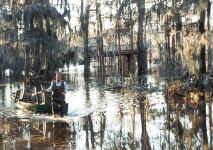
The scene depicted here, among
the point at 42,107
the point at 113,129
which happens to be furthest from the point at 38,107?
the point at 113,129

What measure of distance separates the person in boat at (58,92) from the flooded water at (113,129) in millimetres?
486

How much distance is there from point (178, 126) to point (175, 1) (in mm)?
9372

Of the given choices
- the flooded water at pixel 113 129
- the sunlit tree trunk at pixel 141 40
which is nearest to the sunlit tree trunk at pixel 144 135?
the flooded water at pixel 113 129

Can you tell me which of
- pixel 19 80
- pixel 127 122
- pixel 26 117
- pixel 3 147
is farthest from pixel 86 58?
pixel 3 147

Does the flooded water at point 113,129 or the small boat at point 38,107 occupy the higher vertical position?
the small boat at point 38,107

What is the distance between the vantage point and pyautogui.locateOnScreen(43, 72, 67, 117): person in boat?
526 inches

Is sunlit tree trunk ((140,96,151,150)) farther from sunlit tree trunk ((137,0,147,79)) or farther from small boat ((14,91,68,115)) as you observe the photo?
sunlit tree trunk ((137,0,147,79))

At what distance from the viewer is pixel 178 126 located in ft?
A: 34.2

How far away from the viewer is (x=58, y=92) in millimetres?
13406

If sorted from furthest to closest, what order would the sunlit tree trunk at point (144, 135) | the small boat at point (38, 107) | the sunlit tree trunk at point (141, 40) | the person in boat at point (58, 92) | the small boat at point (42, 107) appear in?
the sunlit tree trunk at point (141, 40) → the small boat at point (38, 107) → the small boat at point (42, 107) → the person in boat at point (58, 92) → the sunlit tree trunk at point (144, 135)

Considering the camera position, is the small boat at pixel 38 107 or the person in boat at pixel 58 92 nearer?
the person in boat at pixel 58 92

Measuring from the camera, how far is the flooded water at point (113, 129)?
28.1 ft

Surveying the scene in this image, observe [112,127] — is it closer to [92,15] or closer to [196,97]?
[196,97]

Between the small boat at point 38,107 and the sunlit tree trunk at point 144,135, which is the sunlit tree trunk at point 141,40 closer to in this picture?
the small boat at point 38,107
